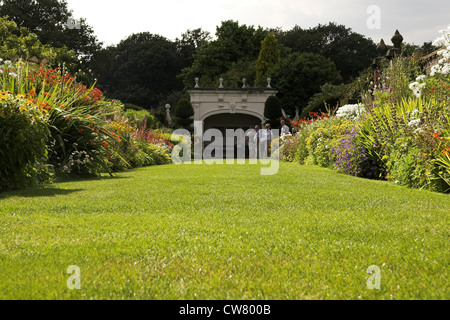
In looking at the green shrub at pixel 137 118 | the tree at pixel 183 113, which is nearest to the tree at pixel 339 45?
the tree at pixel 183 113

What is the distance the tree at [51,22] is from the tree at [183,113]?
11986 mm

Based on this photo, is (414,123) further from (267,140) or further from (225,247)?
(267,140)

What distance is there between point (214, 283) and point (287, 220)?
1.70 m

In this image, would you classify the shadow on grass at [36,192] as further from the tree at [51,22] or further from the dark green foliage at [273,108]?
the tree at [51,22]

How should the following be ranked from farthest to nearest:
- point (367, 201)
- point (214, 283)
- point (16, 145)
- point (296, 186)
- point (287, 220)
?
point (296, 186)
point (16, 145)
point (367, 201)
point (287, 220)
point (214, 283)

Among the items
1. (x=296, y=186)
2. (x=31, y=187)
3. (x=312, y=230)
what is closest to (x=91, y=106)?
(x=31, y=187)

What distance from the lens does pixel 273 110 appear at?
3081cm

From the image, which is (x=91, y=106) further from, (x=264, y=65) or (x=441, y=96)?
(x=264, y=65)

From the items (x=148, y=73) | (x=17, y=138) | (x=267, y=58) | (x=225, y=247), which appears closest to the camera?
(x=225, y=247)

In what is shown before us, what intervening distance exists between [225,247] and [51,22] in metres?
38.5

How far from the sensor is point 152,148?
15742 millimetres

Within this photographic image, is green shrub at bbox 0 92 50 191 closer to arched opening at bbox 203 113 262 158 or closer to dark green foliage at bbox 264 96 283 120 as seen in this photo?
dark green foliage at bbox 264 96 283 120

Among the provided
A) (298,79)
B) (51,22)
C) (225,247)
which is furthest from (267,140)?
(51,22)

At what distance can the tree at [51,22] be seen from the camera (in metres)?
35.3
